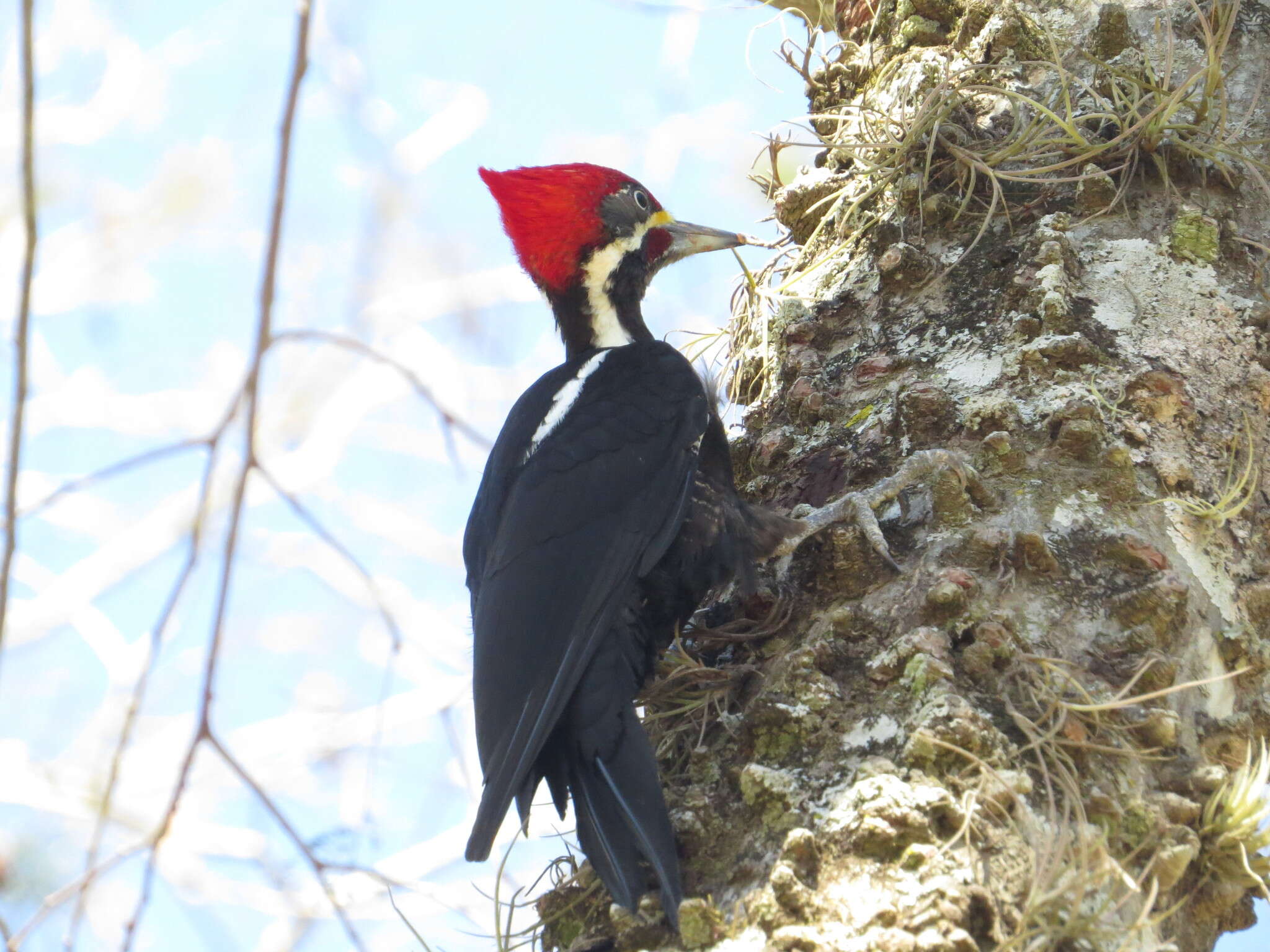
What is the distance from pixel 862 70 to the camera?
2.69m

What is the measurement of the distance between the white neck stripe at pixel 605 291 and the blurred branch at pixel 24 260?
5.02ft

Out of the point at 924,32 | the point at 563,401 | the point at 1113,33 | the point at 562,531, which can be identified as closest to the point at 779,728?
the point at 562,531

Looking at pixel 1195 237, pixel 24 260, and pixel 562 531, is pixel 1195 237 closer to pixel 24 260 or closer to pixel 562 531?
pixel 562 531

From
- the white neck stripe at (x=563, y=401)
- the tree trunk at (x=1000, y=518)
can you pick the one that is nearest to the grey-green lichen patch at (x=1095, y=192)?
the tree trunk at (x=1000, y=518)

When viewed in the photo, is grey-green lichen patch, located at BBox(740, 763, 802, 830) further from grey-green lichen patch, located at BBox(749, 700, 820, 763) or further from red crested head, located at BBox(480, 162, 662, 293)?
red crested head, located at BBox(480, 162, 662, 293)

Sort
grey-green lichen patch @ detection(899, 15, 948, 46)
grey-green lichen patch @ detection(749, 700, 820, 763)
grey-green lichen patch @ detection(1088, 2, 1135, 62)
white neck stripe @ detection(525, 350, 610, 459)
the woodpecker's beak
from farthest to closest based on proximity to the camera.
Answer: the woodpecker's beak → grey-green lichen patch @ detection(899, 15, 948, 46) → white neck stripe @ detection(525, 350, 610, 459) → grey-green lichen patch @ detection(1088, 2, 1135, 62) → grey-green lichen patch @ detection(749, 700, 820, 763)

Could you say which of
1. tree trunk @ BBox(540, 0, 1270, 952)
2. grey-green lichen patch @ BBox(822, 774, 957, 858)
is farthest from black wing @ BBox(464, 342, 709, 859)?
grey-green lichen patch @ BBox(822, 774, 957, 858)

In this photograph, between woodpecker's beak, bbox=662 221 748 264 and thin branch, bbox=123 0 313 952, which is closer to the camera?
thin branch, bbox=123 0 313 952

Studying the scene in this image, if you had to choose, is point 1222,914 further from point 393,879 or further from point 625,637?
point 393,879

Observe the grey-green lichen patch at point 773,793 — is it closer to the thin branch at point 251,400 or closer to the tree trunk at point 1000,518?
the tree trunk at point 1000,518

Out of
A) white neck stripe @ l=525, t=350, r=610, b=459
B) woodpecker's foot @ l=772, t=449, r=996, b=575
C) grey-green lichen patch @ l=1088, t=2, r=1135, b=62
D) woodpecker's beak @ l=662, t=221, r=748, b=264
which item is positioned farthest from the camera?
woodpecker's beak @ l=662, t=221, r=748, b=264

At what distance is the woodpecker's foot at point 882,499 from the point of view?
6.06 ft

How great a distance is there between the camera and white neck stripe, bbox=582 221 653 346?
288 centimetres

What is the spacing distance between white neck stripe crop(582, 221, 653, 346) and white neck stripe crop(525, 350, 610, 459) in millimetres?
187
